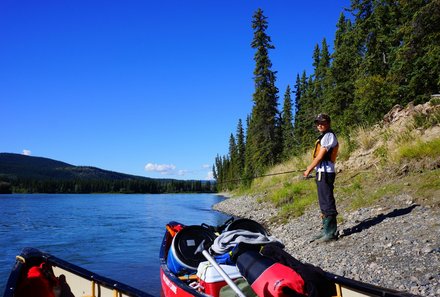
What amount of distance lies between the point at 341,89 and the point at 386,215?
79.8ft

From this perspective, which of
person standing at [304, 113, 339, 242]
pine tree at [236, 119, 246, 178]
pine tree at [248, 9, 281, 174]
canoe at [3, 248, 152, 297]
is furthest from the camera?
pine tree at [236, 119, 246, 178]

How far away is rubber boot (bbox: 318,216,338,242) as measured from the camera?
7.71m

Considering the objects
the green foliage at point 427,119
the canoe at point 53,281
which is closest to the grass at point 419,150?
the green foliage at point 427,119

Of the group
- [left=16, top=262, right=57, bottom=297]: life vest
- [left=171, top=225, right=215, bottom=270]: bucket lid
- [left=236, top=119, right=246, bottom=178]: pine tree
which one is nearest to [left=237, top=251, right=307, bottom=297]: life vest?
[left=171, top=225, right=215, bottom=270]: bucket lid

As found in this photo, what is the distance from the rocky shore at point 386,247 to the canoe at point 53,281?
3.75 meters

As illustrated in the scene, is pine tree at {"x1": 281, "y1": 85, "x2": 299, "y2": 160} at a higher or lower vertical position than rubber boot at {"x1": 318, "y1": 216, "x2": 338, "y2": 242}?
higher

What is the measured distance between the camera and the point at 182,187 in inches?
5527

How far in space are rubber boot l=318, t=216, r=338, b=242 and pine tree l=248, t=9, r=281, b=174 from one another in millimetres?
27979

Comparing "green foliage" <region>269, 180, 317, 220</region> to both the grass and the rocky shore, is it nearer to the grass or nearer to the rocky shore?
the rocky shore

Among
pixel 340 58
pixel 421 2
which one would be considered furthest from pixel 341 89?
pixel 421 2

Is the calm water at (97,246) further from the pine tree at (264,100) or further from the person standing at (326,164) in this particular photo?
the pine tree at (264,100)

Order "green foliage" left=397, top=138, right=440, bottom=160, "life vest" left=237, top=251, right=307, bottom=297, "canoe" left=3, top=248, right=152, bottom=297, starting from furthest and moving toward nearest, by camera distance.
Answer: "green foliage" left=397, top=138, right=440, bottom=160 → "canoe" left=3, top=248, right=152, bottom=297 → "life vest" left=237, top=251, right=307, bottom=297

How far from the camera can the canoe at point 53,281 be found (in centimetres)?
464

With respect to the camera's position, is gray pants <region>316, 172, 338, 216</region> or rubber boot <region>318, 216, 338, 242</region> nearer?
gray pants <region>316, 172, 338, 216</region>
